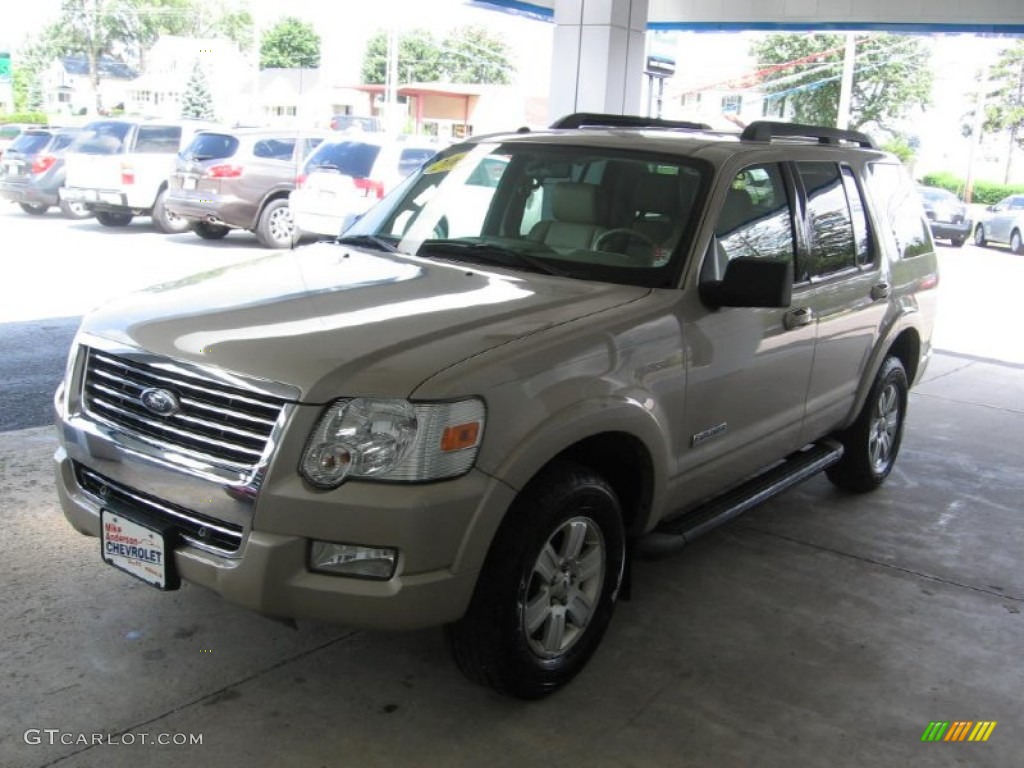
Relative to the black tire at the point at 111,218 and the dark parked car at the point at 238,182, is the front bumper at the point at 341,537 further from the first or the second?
the black tire at the point at 111,218

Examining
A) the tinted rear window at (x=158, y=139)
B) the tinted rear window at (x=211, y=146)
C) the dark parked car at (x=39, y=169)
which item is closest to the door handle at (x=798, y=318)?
the tinted rear window at (x=211, y=146)

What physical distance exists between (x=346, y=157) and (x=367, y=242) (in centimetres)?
1067

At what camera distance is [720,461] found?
4.20 meters

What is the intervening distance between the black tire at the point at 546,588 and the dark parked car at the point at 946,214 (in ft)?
80.6

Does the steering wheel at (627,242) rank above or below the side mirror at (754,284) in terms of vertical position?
above

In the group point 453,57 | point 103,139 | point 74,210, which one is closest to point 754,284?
point 103,139

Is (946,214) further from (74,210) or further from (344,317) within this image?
(344,317)

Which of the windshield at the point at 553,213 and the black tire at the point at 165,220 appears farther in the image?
the black tire at the point at 165,220

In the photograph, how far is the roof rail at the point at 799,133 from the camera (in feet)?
15.3

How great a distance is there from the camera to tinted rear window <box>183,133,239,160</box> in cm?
1567

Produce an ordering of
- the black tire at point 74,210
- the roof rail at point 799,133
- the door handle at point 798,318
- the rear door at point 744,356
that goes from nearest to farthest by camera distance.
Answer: the rear door at point 744,356 → the door handle at point 798,318 → the roof rail at point 799,133 → the black tire at point 74,210

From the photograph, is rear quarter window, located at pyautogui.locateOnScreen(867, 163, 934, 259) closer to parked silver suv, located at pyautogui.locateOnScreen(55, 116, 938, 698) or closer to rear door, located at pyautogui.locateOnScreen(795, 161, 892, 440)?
rear door, located at pyautogui.locateOnScreen(795, 161, 892, 440)

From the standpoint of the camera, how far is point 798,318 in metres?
4.50

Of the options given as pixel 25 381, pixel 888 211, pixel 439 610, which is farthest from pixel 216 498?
pixel 25 381
